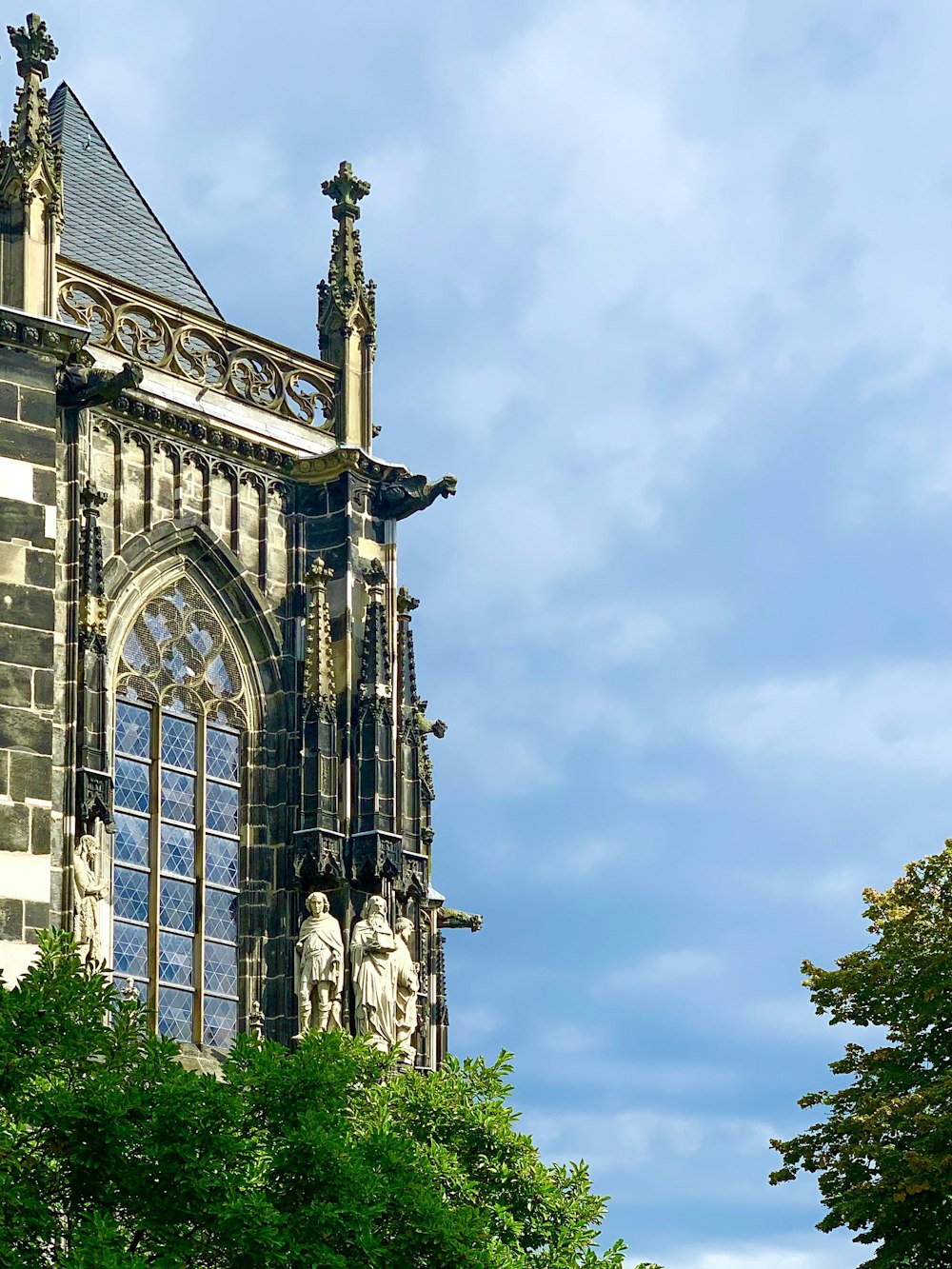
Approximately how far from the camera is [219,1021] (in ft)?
123

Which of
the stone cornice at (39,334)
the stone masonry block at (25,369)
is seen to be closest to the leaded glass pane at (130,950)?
the stone masonry block at (25,369)

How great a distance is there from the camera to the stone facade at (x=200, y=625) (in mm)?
35438

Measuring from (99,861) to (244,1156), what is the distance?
331 inches

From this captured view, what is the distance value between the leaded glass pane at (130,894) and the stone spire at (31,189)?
22.8 ft

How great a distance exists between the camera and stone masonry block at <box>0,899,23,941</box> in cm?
3341

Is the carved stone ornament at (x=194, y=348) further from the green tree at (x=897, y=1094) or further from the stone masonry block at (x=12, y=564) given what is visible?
the green tree at (x=897, y=1094)

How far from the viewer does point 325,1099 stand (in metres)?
28.5

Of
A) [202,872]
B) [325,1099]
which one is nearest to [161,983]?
[202,872]

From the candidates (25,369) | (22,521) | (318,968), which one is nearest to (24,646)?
(22,521)

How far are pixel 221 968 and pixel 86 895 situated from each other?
3.80m

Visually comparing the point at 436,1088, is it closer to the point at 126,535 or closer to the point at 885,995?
the point at 885,995

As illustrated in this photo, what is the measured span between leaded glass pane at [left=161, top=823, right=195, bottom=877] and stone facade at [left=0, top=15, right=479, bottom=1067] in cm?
5

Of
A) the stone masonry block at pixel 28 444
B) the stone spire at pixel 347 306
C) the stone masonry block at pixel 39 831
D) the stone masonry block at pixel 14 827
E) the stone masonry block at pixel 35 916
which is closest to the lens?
the stone masonry block at pixel 35 916

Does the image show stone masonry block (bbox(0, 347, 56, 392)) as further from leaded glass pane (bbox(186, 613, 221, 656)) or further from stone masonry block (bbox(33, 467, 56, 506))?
leaded glass pane (bbox(186, 613, 221, 656))
